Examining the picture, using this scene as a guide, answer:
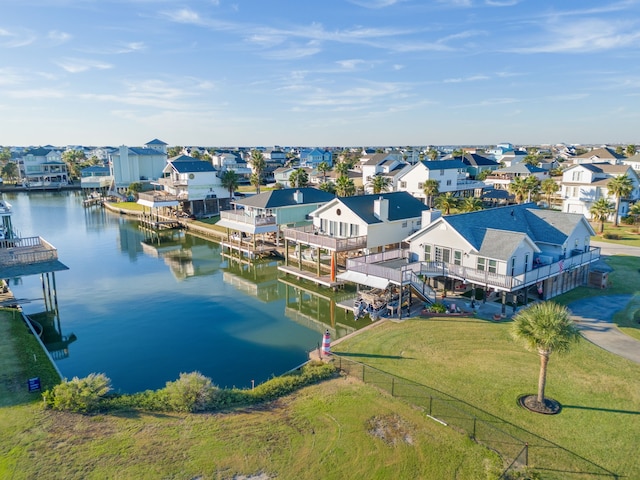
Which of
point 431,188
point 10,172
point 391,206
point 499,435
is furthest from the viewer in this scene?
point 10,172

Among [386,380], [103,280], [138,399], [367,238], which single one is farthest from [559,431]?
[103,280]

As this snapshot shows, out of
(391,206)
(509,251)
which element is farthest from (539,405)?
(391,206)

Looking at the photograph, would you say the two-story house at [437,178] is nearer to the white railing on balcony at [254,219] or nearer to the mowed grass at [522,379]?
the white railing on balcony at [254,219]

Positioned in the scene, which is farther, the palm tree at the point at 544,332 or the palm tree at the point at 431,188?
the palm tree at the point at 431,188

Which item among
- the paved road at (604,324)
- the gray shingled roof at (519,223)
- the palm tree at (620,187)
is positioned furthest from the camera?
the palm tree at (620,187)

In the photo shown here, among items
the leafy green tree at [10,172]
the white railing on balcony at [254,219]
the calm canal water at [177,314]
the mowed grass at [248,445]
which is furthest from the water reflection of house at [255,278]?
the leafy green tree at [10,172]

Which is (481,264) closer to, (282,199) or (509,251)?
(509,251)

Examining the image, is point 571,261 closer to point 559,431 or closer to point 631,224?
point 559,431
